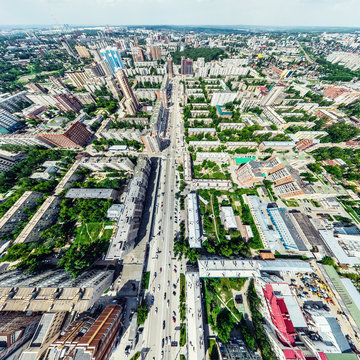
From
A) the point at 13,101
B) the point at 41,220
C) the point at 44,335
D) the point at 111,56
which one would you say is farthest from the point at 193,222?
the point at 111,56

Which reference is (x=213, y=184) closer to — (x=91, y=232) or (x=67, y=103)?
(x=91, y=232)

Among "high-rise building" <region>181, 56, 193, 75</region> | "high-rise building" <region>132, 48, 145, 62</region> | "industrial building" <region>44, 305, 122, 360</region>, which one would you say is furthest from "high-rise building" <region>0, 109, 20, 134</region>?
"high-rise building" <region>181, 56, 193, 75</region>

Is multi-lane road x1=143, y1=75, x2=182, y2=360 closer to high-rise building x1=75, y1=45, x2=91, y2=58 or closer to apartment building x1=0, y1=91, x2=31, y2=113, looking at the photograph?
apartment building x1=0, y1=91, x2=31, y2=113

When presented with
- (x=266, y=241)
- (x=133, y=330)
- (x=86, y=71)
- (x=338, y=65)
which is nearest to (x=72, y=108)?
(x=86, y=71)

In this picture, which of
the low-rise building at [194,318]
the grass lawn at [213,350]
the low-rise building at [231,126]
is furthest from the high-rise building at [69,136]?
the grass lawn at [213,350]

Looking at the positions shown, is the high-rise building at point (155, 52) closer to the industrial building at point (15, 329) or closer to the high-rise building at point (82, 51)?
the high-rise building at point (82, 51)

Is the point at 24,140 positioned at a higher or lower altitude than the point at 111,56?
lower

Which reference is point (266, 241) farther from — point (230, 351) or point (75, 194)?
point (75, 194)
